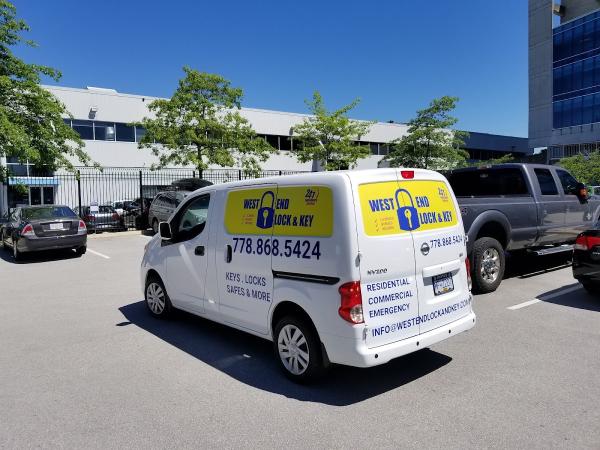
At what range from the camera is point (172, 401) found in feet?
12.4

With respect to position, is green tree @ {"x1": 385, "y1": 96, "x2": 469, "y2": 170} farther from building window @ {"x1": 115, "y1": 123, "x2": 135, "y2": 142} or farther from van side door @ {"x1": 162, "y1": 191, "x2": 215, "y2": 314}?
van side door @ {"x1": 162, "y1": 191, "x2": 215, "y2": 314}

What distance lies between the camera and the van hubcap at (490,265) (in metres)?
7.16

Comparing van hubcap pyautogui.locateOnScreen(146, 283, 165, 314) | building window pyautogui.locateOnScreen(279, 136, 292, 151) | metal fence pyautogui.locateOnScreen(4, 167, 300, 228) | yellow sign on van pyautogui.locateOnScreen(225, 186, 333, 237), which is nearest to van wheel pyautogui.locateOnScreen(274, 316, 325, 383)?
yellow sign on van pyautogui.locateOnScreen(225, 186, 333, 237)

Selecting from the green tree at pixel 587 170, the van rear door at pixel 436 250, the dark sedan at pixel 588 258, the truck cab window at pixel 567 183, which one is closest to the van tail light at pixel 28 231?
the van rear door at pixel 436 250

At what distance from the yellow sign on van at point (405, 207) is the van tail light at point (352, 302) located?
46 cm

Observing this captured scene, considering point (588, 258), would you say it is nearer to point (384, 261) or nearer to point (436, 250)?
point (436, 250)

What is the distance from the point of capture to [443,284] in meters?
4.21

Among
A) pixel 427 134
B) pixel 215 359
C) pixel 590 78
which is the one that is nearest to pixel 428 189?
pixel 215 359

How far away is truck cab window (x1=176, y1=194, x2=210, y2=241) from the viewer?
17.5ft

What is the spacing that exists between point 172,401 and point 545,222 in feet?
23.9

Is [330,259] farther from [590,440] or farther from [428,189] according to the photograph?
[590,440]

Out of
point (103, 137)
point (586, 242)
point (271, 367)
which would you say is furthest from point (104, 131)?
point (586, 242)

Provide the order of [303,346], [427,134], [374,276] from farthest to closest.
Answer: [427,134]
[303,346]
[374,276]

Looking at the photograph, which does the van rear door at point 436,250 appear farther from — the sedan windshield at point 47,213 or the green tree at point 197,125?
the green tree at point 197,125
